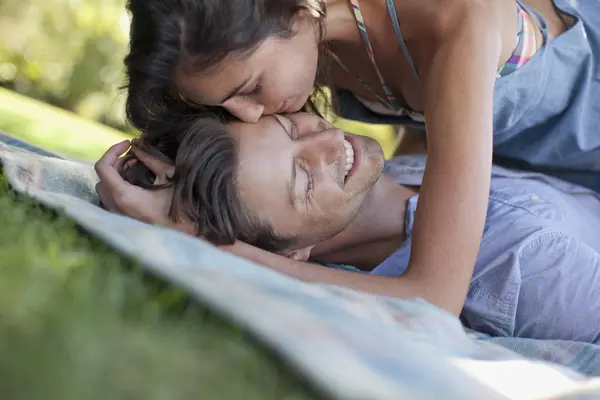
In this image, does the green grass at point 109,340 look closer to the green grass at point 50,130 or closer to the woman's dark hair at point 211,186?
the woman's dark hair at point 211,186

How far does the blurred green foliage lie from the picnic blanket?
1.64 m

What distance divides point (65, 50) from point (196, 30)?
58.3 inches

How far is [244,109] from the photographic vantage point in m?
0.91

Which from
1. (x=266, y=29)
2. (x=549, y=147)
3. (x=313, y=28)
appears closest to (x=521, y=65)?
(x=549, y=147)

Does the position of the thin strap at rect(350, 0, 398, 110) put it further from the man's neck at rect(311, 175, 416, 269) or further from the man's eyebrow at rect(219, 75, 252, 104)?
the man's eyebrow at rect(219, 75, 252, 104)

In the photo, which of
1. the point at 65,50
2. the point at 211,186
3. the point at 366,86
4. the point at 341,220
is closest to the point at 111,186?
the point at 211,186

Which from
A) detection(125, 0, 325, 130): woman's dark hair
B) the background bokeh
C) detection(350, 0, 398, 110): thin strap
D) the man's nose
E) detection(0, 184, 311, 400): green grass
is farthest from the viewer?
the background bokeh

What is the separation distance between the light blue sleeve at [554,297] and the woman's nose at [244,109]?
0.48 metres

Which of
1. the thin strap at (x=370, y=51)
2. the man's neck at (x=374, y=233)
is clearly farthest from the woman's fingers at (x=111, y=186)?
the thin strap at (x=370, y=51)

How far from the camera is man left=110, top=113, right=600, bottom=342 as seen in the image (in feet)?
2.95

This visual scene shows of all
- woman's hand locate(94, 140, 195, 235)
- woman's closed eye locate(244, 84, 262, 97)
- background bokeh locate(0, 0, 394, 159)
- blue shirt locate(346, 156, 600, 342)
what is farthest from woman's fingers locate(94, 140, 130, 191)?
background bokeh locate(0, 0, 394, 159)

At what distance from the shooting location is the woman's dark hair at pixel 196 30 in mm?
828

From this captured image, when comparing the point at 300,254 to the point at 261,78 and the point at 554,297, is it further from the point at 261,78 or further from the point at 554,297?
the point at 554,297

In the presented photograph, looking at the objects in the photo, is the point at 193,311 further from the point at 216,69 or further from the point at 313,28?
the point at 313,28
